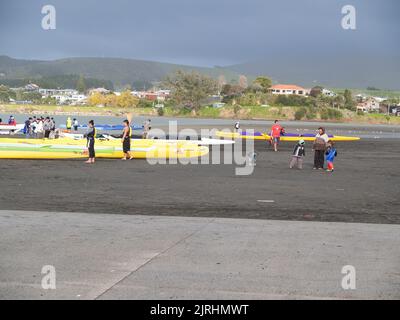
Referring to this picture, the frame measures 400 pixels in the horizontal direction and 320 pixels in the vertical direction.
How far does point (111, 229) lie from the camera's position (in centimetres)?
947

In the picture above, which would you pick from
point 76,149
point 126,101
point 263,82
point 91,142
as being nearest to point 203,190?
point 91,142

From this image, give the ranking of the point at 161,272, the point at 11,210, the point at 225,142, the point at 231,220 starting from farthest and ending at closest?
the point at 225,142 < the point at 11,210 < the point at 231,220 < the point at 161,272

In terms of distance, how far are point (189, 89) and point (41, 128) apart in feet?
440

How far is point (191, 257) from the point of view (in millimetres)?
7699

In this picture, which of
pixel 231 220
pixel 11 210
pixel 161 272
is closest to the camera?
pixel 161 272

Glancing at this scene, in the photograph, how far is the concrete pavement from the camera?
6305mm

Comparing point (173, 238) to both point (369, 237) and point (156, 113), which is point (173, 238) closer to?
point (369, 237)

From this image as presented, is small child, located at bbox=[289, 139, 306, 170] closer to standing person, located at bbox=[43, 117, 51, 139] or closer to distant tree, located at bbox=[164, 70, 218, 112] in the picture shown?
standing person, located at bbox=[43, 117, 51, 139]

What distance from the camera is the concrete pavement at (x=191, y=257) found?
6305mm

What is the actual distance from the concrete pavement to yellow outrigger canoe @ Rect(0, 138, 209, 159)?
12856 mm

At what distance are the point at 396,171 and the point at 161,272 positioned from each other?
1636 centimetres

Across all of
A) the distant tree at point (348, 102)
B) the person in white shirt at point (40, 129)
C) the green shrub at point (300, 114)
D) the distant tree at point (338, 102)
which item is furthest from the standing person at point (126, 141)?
the distant tree at point (348, 102)

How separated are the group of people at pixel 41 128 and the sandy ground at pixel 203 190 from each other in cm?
919
